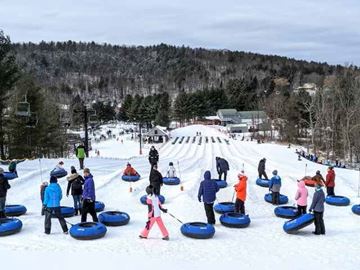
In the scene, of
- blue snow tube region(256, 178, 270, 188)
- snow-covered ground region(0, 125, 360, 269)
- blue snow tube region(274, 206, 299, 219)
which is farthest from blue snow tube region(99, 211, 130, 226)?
blue snow tube region(256, 178, 270, 188)

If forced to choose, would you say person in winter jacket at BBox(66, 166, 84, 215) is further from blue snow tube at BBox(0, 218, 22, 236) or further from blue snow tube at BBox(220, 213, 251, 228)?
blue snow tube at BBox(220, 213, 251, 228)

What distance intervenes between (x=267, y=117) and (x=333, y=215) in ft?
257

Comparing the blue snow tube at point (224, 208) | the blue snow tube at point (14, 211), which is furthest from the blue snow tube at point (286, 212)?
the blue snow tube at point (14, 211)

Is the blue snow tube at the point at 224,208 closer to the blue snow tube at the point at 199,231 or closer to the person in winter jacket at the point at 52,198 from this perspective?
the blue snow tube at the point at 199,231

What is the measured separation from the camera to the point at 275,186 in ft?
66.9

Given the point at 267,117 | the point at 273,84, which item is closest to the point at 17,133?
the point at 267,117

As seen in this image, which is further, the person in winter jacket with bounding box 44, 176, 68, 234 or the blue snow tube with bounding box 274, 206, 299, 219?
the blue snow tube with bounding box 274, 206, 299, 219

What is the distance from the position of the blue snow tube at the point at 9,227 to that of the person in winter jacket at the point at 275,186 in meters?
11.4

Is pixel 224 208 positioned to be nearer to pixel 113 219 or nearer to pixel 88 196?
pixel 113 219

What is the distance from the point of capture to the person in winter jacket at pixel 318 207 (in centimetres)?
1471

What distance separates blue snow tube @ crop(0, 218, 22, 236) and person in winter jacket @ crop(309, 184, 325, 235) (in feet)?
32.7

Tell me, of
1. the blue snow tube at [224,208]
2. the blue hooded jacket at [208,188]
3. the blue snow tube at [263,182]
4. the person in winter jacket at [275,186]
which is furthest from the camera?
the blue snow tube at [263,182]

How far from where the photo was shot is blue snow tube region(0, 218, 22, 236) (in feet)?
46.3

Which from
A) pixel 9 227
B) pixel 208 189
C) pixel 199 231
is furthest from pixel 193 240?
pixel 9 227
